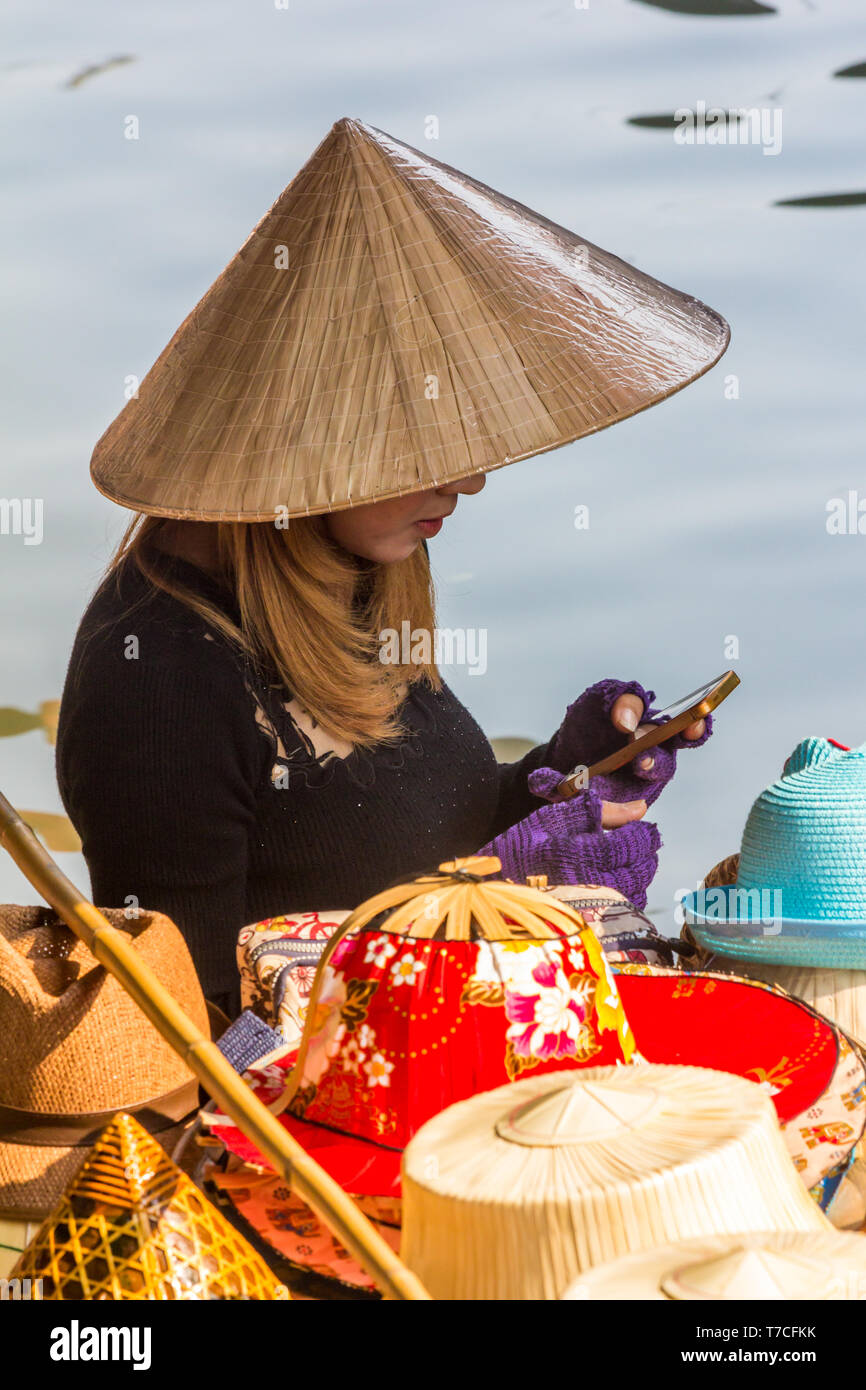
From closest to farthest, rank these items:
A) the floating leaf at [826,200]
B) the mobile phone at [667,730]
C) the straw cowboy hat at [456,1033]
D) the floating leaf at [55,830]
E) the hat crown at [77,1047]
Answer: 1. the straw cowboy hat at [456,1033]
2. the hat crown at [77,1047]
3. the mobile phone at [667,730]
4. the floating leaf at [55,830]
5. the floating leaf at [826,200]

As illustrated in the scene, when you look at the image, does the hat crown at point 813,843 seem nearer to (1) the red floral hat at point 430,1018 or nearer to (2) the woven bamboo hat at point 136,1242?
(1) the red floral hat at point 430,1018

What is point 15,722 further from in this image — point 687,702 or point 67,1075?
point 67,1075

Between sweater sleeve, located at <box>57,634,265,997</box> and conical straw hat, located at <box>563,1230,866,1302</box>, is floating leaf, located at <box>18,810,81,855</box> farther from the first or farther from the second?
conical straw hat, located at <box>563,1230,866,1302</box>

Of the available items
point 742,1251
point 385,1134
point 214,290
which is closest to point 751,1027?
point 385,1134

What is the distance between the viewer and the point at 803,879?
699 millimetres

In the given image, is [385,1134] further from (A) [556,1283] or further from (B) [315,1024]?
(A) [556,1283]

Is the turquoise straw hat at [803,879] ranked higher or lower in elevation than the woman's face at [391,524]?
lower

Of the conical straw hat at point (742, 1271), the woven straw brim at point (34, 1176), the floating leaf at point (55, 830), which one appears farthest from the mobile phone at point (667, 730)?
the floating leaf at point (55, 830)

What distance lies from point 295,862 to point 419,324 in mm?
444

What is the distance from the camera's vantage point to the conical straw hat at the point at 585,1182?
1.21 ft

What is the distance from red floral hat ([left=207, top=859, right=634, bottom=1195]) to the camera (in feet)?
1.75

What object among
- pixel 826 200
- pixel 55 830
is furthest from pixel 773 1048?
pixel 826 200

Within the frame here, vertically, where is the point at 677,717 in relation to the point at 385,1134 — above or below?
above

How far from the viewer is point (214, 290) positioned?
924 millimetres
